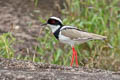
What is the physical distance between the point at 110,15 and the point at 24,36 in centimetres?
159

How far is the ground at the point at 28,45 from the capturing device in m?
4.91

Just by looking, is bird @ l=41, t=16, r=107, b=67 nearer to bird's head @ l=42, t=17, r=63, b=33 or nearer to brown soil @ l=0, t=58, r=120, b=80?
bird's head @ l=42, t=17, r=63, b=33

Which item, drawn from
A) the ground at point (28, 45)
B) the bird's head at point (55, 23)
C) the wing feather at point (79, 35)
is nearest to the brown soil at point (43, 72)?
the ground at point (28, 45)

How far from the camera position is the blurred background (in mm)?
6855

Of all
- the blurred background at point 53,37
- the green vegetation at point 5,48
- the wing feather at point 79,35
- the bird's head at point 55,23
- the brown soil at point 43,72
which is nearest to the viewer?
the brown soil at point 43,72

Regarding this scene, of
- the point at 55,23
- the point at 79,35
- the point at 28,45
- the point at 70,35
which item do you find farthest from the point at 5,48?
the point at 28,45

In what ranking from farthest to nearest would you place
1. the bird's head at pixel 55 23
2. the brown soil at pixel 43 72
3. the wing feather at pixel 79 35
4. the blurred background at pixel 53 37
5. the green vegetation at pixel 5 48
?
the blurred background at pixel 53 37 → the green vegetation at pixel 5 48 → the bird's head at pixel 55 23 → the wing feather at pixel 79 35 → the brown soil at pixel 43 72

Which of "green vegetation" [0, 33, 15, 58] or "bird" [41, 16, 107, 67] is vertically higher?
"bird" [41, 16, 107, 67]

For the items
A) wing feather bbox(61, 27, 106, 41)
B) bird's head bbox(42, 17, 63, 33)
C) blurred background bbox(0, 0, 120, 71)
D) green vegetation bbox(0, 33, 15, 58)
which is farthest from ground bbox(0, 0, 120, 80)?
bird's head bbox(42, 17, 63, 33)

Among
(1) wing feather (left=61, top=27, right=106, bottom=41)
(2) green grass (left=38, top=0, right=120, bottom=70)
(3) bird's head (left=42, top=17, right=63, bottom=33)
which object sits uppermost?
(3) bird's head (left=42, top=17, right=63, bottom=33)

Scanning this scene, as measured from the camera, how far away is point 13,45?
24.6 ft

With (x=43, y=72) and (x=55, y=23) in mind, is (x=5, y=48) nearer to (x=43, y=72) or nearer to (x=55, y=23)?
(x=55, y=23)

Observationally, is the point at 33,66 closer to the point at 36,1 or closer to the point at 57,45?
the point at 57,45

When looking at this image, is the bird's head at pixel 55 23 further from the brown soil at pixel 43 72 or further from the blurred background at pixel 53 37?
the brown soil at pixel 43 72
